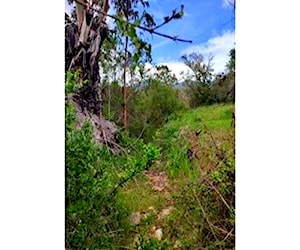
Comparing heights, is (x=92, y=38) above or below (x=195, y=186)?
above

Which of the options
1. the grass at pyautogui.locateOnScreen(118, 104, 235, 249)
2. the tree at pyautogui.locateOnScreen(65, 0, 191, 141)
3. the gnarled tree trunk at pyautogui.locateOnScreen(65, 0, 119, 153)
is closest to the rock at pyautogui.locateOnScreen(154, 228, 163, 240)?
the grass at pyautogui.locateOnScreen(118, 104, 235, 249)

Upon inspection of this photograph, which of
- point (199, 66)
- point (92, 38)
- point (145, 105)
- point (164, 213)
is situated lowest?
point (164, 213)

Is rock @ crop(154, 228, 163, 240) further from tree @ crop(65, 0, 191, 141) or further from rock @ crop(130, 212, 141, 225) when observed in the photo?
tree @ crop(65, 0, 191, 141)

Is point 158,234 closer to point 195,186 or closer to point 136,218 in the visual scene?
point 136,218

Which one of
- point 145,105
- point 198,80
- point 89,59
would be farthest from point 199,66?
point 89,59

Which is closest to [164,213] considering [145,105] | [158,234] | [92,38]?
[158,234]

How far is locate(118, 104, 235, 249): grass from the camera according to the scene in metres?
1.67

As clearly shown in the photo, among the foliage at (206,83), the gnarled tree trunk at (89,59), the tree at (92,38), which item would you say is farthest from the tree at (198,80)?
the gnarled tree trunk at (89,59)

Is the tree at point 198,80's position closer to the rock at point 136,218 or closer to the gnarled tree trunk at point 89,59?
the gnarled tree trunk at point 89,59

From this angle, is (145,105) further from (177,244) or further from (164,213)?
(177,244)

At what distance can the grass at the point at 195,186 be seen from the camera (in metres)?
1.67

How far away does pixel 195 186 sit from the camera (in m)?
1.70
